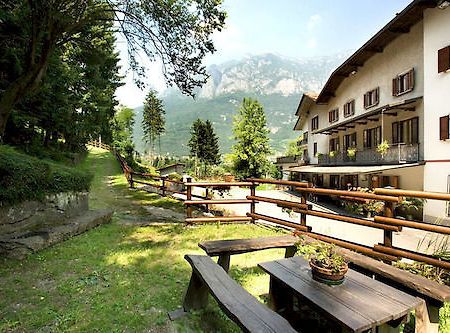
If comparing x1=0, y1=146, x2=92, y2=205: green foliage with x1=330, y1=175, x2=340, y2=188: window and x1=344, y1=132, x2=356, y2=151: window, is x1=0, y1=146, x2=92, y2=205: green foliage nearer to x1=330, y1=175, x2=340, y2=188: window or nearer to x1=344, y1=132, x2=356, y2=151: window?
x1=344, y1=132, x2=356, y2=151: window

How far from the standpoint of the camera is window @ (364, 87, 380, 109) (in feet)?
60.5

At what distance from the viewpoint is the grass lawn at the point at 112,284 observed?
9.62 ft

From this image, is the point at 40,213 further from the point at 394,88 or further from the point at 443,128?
the point at 394,88

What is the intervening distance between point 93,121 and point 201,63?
45.8 feet

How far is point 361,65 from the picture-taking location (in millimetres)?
20344

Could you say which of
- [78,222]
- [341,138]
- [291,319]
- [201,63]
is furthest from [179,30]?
[341,138]

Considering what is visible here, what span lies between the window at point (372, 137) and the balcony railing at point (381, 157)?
101 centimetres

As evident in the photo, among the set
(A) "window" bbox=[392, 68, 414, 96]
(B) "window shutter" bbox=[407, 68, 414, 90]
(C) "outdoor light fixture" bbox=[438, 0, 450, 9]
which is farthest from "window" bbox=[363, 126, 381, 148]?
(C) "outdoor light fixture" bbox=[438, 0, 450, 9]

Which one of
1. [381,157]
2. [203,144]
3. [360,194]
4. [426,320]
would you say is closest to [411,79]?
[381,157]

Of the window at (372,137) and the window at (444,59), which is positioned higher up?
the window at (444,59)

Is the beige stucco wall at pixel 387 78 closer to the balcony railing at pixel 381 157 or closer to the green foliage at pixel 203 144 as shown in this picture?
the balcony railing at pixel 381 157

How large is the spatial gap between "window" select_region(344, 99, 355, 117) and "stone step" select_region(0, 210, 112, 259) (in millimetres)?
20836

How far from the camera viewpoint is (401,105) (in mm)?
14625

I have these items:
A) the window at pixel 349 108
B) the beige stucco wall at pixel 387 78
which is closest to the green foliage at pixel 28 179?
the beige stucco wall at pixel 387 78
